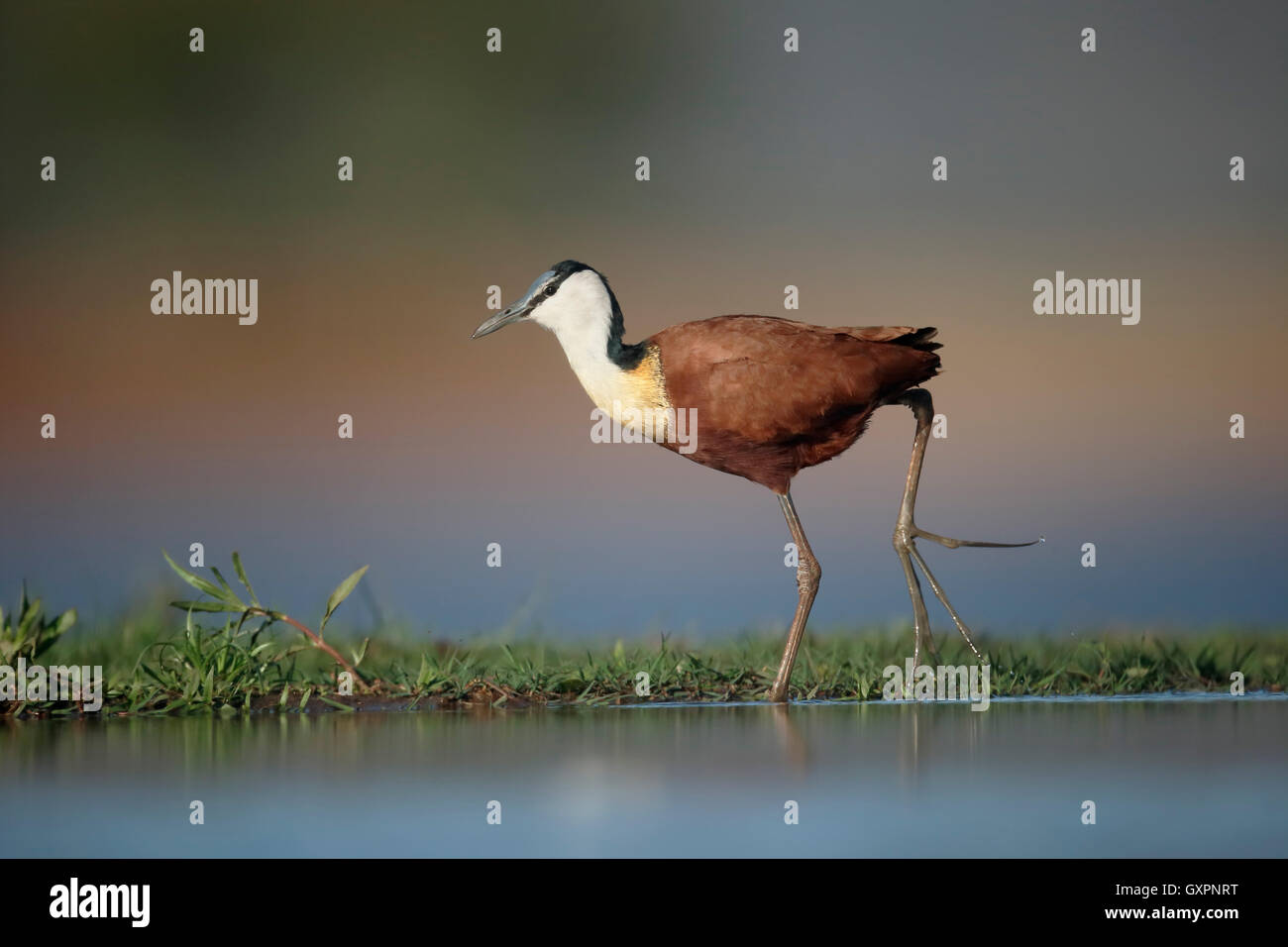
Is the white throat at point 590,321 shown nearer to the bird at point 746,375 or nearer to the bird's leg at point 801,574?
the bird at point 746,375

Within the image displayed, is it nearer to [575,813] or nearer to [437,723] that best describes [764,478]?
[437,723]

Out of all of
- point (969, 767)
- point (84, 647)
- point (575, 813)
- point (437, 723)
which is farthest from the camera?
point (84, 647)

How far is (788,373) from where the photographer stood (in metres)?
5.59

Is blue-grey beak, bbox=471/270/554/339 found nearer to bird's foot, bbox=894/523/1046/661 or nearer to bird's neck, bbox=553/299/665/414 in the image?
bird's neck, bbox=553/299/665/414

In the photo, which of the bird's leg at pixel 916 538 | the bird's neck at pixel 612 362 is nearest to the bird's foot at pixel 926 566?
the bird's leg at pixel 916 538

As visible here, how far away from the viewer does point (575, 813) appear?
371cm

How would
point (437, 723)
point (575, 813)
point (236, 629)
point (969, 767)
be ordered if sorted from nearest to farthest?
point (575, 813) < point (969, 767) < point (437, 723) < point (236, 629)

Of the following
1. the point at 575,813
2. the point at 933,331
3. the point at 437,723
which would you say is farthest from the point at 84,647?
the point at 933,331

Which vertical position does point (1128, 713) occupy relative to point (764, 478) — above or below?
below

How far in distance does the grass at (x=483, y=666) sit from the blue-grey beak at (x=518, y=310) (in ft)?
3.83

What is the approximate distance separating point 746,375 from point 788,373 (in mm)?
162

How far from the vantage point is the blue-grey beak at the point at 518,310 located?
5.75m

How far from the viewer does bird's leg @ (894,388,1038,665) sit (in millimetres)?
5977

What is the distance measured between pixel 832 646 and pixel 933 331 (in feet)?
4.95
